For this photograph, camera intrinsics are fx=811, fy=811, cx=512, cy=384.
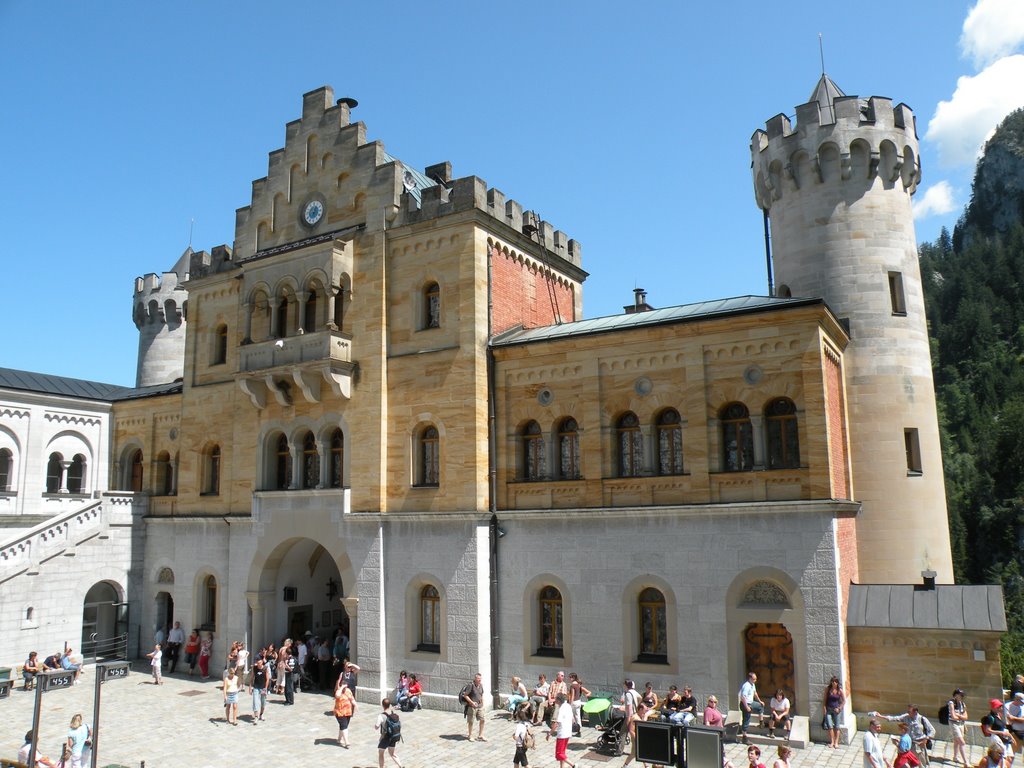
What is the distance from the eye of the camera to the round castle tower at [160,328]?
47938 millimetres

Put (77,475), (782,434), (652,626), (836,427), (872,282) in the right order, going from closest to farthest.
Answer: (782,434) → (652,626) → (836,427) → (872,282) → (77,475)

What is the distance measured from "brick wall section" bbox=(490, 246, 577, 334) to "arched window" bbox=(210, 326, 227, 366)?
1187 cm

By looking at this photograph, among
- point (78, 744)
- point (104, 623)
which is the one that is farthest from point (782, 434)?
point (104, 623)

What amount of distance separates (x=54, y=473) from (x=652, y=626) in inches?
1067

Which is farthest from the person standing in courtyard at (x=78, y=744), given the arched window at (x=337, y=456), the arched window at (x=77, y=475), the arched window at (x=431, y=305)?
the arched window at (x=77, y=475)

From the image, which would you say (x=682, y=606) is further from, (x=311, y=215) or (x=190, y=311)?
(x=190, y=311)

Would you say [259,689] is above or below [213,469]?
below

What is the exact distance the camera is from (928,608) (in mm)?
20172

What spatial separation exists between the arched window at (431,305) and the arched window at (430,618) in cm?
819

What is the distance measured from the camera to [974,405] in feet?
348

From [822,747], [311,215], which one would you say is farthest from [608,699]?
[311,215]

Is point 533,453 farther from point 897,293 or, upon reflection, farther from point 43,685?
point 43,685

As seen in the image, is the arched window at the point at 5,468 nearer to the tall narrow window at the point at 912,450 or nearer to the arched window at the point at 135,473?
the arched window at the point at 135,473

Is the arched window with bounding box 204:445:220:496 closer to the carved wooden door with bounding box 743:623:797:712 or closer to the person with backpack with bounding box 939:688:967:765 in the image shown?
the carved wooden door with bounding box 743:623:797:712
